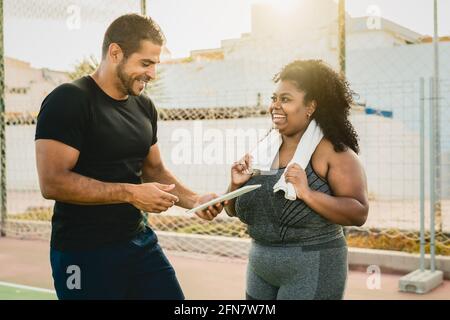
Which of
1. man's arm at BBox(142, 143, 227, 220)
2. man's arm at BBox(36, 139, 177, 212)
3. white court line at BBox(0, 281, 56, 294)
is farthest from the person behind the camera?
white court line at BBox(0, 281, 56, 294)

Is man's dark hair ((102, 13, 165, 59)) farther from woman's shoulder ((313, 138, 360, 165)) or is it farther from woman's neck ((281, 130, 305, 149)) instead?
woman's shoulder ((313, 138, 360, 165))

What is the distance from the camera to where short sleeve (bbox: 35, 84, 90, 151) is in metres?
2.83

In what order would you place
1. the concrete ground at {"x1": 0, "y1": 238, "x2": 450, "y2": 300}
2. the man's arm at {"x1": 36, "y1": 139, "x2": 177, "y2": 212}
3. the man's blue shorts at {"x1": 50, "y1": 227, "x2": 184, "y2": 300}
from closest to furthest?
the man's arm at {"x1": 36, "y1": 139, "x2": 177, "y2": 212} < the man's blue shorts at {"x1": 50, "y1": 227, "x2": 184, "y2": 300} < the concrete ground at {"x1": 0, "y1": 238, "x2": 450, "y2": 300}

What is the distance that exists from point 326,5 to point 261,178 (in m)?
20.3

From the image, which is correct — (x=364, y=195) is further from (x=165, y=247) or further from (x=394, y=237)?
(x=165, y=247)

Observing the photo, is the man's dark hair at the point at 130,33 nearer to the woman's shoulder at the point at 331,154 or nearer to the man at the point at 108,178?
the man at the point at 108,178

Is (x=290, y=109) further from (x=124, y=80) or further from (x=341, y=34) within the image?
(x=341, y=34)

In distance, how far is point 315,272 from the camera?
2.60m

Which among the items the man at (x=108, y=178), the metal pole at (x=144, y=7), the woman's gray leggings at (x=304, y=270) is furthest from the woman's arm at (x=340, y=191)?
the metal pole at (x=144, y=7)

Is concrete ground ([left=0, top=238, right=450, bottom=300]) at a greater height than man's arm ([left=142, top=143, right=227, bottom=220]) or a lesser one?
lesser

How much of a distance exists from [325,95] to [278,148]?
30 centimetres

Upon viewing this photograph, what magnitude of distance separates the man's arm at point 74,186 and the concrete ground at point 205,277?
3.12m

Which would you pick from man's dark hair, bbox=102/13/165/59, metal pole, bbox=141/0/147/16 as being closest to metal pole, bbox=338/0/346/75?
metal pole, bbox=141/0/147/16
